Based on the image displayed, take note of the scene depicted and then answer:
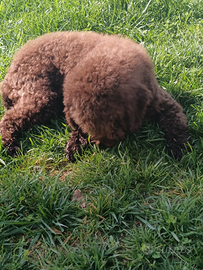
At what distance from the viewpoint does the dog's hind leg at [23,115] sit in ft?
9.05

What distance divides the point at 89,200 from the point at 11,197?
63 cm

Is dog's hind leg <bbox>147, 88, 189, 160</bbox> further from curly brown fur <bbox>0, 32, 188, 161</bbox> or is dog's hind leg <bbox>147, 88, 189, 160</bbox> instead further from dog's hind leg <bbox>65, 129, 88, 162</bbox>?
dog's hind leg <bbox>65, 129, 88, 162</bbox>

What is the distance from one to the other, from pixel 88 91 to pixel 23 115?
0.94 metres

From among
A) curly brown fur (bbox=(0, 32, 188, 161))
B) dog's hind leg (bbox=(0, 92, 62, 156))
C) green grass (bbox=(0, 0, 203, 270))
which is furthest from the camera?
dog's hind leg (bbox=(0, 92, 62, 156))

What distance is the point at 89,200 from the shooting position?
7.25 feet

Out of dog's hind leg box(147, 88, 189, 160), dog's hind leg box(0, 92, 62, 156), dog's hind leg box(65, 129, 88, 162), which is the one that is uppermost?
dog's hind leg box(0, 92, 62, 156)

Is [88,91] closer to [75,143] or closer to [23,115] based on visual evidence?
[75,143]

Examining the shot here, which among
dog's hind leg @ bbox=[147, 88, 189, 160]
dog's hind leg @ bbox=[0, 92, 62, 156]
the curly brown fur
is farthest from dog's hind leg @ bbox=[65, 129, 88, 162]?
dog's hind leg @ bbox=[147, 88, 189, 160]

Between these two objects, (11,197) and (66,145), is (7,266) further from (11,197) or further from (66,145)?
(66,145)

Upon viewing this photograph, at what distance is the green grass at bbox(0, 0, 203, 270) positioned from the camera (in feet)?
5.97

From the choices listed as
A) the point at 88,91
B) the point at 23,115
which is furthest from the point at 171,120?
the point at 23,115

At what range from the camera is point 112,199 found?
209 centimetres

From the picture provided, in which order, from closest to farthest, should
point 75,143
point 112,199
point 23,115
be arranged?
point 112,199 → point 75,143 → point 23,115

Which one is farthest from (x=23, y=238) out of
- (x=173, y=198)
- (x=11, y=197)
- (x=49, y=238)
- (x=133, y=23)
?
(x=133, y=23)
